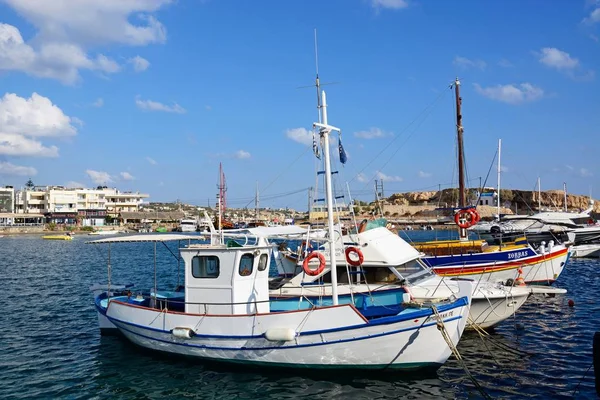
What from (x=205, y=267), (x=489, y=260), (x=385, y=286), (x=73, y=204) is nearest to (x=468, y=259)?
(x=489, y=260)

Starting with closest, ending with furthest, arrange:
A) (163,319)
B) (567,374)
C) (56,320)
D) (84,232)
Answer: (567,374)
(163,319)
(56,320)
(84,232)

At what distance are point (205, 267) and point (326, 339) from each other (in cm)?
431

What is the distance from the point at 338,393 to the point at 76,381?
7.36 m

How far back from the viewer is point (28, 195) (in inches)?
5192

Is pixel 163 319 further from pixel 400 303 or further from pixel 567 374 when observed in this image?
pixel 567 374

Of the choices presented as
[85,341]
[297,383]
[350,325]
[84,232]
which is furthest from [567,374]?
[84,232]

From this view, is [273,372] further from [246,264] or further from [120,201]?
[120,201]

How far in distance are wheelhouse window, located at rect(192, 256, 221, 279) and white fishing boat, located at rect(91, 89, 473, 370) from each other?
0.10 feet

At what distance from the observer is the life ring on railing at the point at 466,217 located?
90.6ft

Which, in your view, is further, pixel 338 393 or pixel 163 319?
pixel 163 319

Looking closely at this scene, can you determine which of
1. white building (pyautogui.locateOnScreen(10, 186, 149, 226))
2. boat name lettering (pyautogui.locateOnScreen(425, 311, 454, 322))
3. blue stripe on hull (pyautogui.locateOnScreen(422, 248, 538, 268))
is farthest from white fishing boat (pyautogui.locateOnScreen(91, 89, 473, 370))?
white building (pyautogui.locateOnScreen(10, 186, 149, 226))

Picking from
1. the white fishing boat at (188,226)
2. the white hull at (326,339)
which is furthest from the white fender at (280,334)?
the white fishing boat at (188,226)

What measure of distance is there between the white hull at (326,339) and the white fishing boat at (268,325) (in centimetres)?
3

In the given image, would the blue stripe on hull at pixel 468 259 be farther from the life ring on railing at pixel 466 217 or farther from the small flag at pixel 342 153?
the small flag at pixel 342 153
